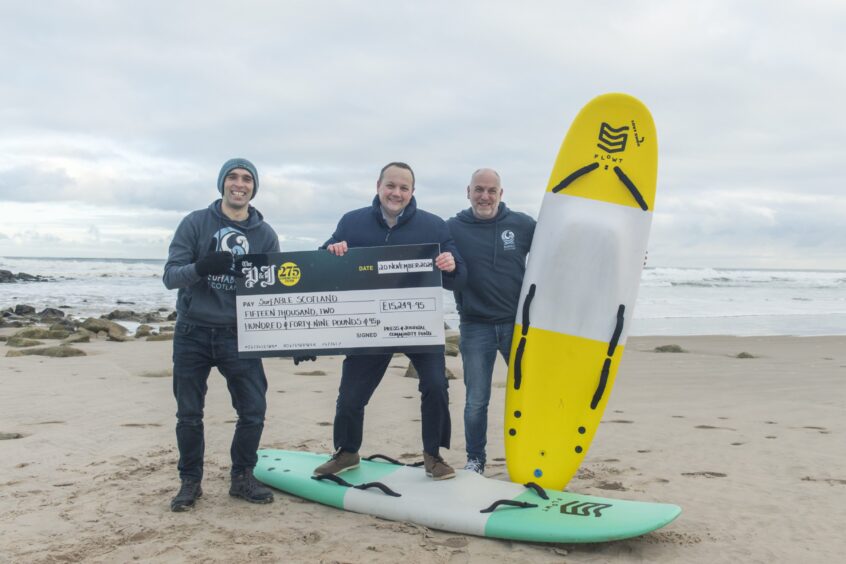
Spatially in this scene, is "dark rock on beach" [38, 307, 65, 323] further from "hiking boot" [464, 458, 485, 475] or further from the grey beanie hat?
"hiking boot" [464, 458, 485, 475]

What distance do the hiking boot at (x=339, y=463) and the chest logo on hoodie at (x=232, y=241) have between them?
128 centimetres

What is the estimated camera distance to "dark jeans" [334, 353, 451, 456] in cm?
367

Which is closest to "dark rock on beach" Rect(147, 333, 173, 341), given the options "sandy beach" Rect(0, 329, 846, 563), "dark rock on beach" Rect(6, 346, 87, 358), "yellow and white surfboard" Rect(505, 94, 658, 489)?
"dark rock on beach" Rect(6, 346, 87, 358)

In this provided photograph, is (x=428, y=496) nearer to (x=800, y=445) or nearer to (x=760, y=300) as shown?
(x=800, y=445)

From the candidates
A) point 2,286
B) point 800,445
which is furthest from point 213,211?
point 2,286

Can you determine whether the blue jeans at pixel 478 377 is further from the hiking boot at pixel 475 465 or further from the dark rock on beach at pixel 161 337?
the dark rock on beach at pixel 161 337

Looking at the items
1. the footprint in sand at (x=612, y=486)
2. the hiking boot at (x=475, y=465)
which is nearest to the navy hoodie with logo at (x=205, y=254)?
the hiking boot at (x=475, y=465)

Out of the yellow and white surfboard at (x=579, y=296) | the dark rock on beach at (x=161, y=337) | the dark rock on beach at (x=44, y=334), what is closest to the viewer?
Result: the yellow and white surfboard at (x=579, y=296)

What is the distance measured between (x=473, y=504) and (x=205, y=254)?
1.91 m

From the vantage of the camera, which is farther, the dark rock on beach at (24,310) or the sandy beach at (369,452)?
the dark rock on beach at (24,310)

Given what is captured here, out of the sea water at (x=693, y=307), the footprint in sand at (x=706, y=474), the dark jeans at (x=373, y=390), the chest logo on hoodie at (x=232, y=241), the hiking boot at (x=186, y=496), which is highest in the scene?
the chest logo on hoodie at (x=232, y=241)

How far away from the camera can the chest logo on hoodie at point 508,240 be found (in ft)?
13.8

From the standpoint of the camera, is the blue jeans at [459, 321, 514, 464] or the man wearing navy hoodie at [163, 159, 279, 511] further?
the blue jeans at [459, 321, 514, 464]

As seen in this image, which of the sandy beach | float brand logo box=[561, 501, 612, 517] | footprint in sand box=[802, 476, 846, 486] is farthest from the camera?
footprint in sand box=[802, 476, 846, 486]
